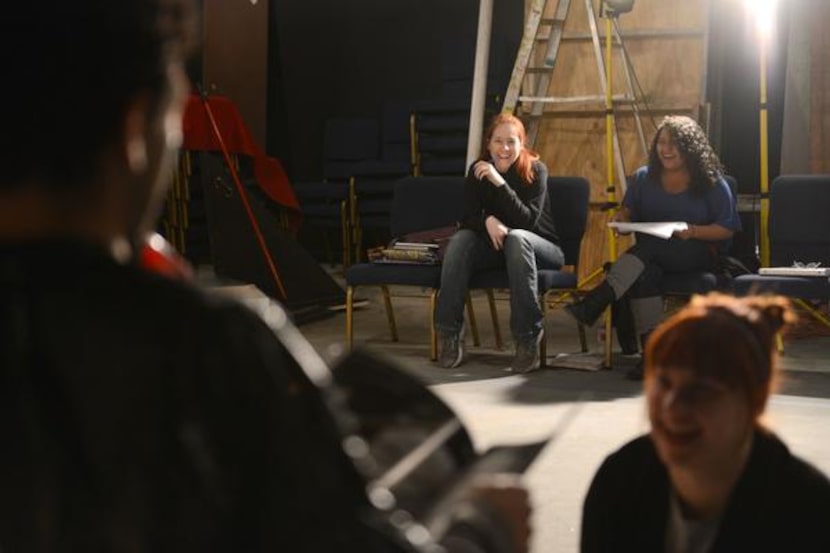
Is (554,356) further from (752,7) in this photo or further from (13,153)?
(13,153)

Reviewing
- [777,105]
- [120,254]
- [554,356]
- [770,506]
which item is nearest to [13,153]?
[120,254]

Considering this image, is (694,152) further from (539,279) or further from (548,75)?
(548,75)

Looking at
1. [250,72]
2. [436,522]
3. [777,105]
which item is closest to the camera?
[436,522]

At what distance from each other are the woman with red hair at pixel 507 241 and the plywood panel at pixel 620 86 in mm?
1704

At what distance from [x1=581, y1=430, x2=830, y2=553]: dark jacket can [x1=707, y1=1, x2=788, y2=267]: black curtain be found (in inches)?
253

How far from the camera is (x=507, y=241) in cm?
524

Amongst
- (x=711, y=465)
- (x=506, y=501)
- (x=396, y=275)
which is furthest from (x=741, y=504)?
(x=396, y=275)

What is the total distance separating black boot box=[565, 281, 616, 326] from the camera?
5.14 metres

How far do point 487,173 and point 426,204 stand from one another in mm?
635

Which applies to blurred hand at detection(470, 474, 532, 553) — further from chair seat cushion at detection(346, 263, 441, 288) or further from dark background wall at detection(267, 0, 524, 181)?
dark background wall at detection(267, 0, 524, 181)

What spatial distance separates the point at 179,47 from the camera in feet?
2.22

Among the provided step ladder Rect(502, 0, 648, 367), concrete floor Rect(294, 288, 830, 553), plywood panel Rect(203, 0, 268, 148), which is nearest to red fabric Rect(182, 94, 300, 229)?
plywood panel Rect(203, 0, 268, 148)

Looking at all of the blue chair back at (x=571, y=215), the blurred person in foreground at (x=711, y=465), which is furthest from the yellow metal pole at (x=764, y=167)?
Result: the blurred person in foreground at (x=711, y=465)

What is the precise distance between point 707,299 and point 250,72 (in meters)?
8.30
